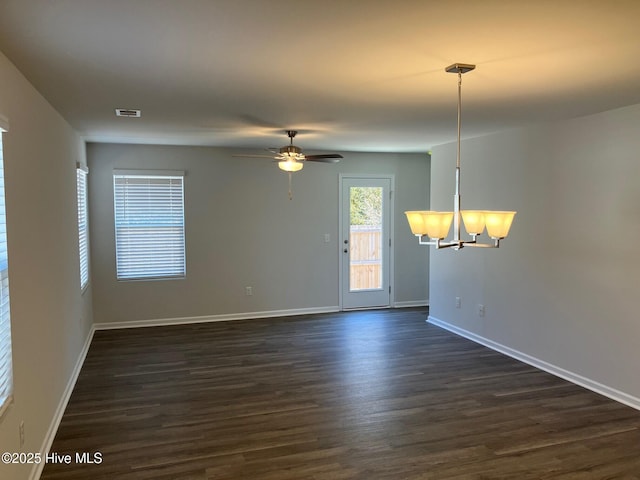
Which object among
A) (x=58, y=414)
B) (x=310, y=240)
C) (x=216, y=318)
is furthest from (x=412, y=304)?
(x=58, y=414)

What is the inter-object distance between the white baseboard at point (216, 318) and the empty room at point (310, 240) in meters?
0.03

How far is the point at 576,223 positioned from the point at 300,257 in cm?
382

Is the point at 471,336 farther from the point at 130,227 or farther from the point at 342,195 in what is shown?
the point at 130,227

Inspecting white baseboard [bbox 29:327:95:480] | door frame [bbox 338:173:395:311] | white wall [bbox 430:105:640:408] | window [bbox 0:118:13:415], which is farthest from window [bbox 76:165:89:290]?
white wall [bbox 430:105:640:408]

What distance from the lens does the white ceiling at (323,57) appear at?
192 cm

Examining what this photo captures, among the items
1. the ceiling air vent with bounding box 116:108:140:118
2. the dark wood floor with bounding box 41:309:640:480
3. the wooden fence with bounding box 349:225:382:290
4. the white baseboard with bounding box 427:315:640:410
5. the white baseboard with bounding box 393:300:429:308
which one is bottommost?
the dark wood floor with bounding box 41:309:640:480

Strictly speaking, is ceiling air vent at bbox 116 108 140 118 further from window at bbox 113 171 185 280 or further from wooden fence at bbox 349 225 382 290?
wooden fence at bbox 349 225 382 290

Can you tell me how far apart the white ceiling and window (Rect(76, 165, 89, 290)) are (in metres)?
1.16

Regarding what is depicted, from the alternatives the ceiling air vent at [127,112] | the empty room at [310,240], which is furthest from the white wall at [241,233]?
the ceiling air vent at [127,112]

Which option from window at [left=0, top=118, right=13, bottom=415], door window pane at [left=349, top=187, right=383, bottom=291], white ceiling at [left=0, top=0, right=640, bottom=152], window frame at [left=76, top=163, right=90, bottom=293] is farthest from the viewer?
door window pane at [left=349, top=187, right=383, bottom=291]

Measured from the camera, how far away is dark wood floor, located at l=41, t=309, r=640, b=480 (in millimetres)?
2908

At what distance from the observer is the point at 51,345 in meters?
3.32

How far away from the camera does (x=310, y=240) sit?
23.1ft

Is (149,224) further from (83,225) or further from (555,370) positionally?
(555,370)
